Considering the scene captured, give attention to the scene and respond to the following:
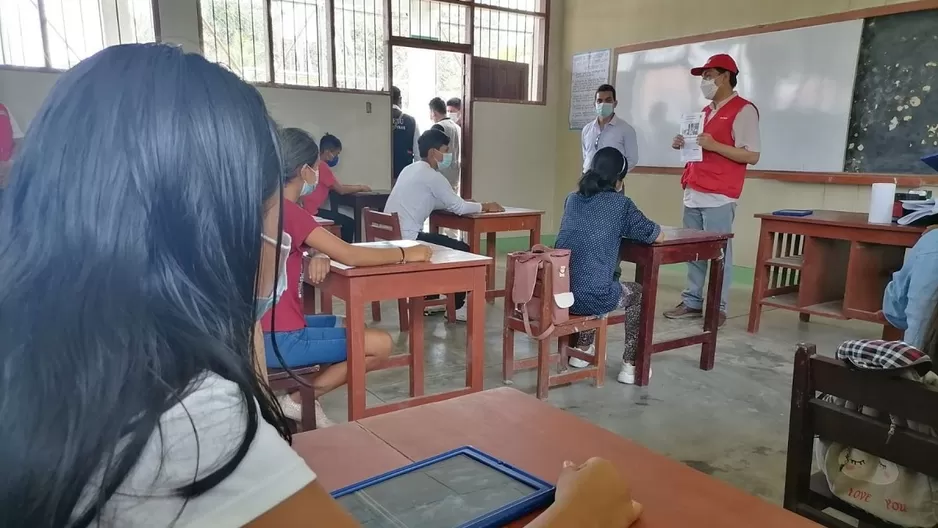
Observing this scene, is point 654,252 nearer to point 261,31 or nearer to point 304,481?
point 304,481

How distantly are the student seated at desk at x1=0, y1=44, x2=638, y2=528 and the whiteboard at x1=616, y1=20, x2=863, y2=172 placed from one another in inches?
198

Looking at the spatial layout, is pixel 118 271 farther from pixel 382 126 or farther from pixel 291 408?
pixel 382 126

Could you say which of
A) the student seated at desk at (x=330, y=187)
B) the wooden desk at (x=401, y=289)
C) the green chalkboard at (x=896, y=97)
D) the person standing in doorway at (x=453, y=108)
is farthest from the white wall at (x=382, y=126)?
the green chalkboard at (x=896, y=97)

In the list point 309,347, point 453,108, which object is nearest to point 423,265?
point 309,347

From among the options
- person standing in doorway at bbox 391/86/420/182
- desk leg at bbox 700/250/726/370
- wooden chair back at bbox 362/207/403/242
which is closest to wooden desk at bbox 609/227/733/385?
desk leg at bbox 700/250/726/370

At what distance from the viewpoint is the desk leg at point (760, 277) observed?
370 cm

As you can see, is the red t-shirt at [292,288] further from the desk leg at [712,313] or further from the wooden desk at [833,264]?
the wooden desk at [833,264]

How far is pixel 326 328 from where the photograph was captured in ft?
6.91

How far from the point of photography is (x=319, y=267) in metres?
1.99

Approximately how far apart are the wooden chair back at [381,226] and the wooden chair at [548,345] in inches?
28.9

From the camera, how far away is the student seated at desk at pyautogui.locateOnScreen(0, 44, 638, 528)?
437 millimetres

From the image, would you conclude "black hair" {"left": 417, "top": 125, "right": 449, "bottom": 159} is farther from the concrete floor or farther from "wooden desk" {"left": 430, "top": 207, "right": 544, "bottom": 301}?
the concrete floor

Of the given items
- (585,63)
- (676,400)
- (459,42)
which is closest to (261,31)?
(459,42)

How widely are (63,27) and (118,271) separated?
17.7 feet
